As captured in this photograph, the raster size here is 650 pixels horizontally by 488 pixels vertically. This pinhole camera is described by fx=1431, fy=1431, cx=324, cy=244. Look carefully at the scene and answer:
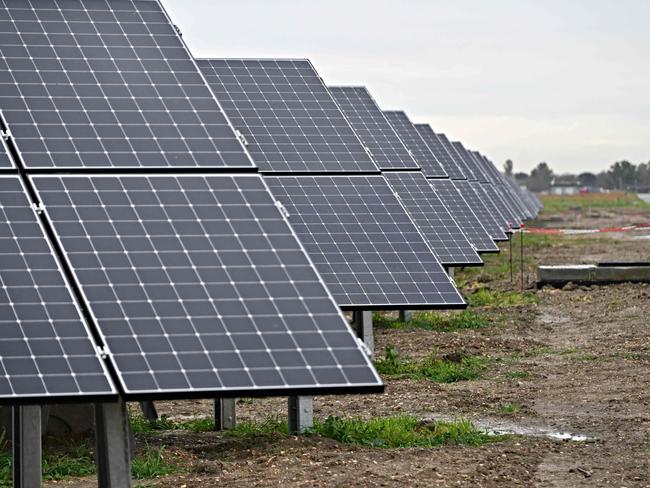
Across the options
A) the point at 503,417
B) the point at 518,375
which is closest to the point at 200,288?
the point at 503,417

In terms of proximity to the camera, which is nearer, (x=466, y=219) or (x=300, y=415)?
(x=300, y=415)

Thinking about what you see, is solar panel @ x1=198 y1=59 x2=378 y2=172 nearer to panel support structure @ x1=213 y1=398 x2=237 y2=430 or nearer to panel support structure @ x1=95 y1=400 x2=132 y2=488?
panel support structure @ x1=213 y1=398 x2=237 y2=430

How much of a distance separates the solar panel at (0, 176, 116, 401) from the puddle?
22.9 ft

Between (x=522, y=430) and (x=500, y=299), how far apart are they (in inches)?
704

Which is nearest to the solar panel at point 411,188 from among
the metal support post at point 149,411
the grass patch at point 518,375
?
the grass patch at point 518,375

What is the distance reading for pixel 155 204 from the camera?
34.0 feet

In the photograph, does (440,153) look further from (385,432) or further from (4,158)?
(4,158)

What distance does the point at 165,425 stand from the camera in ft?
52.3

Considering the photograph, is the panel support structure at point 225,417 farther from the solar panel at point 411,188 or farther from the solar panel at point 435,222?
the solar panel at point 435,222

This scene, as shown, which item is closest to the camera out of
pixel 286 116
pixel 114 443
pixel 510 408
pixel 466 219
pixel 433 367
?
pixel 114 443

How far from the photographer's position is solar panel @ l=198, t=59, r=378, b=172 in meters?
20.4

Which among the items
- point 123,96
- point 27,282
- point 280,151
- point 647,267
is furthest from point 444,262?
point 27,282

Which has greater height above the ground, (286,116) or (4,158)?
(286,116)

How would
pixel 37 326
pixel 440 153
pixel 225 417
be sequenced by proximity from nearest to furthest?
pixel 37 326
pixel 225 417
pixel 440 153
